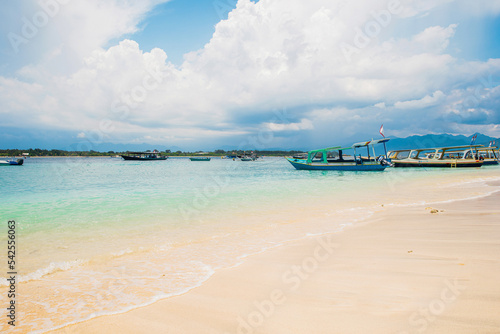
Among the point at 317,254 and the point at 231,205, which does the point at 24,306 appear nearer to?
the point at 317,254

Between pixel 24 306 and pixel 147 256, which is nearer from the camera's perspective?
pixel 24 306

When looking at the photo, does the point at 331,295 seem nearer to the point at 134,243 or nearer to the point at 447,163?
the point at 134,243

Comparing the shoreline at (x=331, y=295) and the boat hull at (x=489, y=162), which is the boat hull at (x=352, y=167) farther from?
the shoreline at (x=331, y=295)

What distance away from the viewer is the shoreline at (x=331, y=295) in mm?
2721

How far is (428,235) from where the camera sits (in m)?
6.21

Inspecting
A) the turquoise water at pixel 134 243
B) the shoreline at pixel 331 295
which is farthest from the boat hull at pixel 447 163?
the shoreline at pixel 331 295

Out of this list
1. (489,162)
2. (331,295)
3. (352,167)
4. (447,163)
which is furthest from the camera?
(489,162)

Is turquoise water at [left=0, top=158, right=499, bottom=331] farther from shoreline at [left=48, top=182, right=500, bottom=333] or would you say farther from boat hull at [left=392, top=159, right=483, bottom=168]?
boat hull at [left=392, top=159, right=483, bottom=168]

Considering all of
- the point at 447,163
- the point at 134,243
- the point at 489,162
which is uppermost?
the point at 489,162

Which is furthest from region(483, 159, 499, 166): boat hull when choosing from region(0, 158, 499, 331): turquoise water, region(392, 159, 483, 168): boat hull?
region(0, 158, 499, 331): turquoise water

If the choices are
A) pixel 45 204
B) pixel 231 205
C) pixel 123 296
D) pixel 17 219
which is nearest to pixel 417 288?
pixel 123 296

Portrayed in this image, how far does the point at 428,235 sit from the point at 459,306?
3939mm

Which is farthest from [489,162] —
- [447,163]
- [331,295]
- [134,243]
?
[134,243]

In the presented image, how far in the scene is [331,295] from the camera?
3.34m
